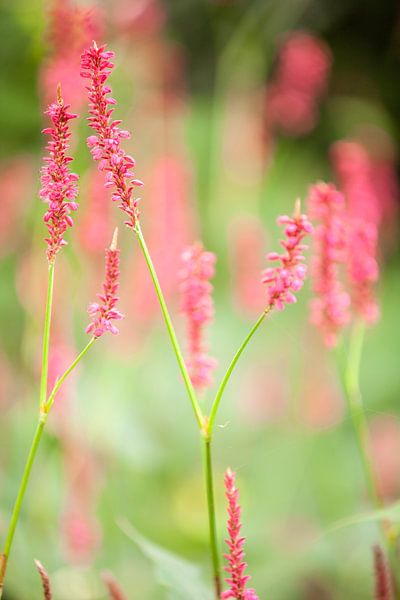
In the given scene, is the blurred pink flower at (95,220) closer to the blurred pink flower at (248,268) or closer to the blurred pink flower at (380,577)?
the blurred pink flower at (248,268)

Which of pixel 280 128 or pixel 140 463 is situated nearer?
pixel 140 463

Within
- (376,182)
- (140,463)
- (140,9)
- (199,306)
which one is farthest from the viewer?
(376,182)

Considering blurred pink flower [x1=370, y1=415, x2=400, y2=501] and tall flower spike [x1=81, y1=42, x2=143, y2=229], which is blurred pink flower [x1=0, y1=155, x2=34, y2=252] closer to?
blurred pink flower [x1=370, y1=415, x2=400, y2=501]

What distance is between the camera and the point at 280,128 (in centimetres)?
99

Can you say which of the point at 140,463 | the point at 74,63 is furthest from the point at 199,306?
the point at 140,463

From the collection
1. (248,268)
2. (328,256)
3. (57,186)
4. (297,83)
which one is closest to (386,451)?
(248,268)

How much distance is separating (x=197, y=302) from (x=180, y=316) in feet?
0.61

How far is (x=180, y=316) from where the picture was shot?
468mm

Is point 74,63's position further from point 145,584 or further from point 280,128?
point 280,128

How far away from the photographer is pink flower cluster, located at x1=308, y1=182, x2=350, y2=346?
0.31 metres

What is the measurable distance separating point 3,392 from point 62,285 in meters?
0.21

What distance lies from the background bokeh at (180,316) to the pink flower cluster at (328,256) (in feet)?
0.31

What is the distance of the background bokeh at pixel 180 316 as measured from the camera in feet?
1.65

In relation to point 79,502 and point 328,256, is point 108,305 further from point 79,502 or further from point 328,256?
point 79,502
